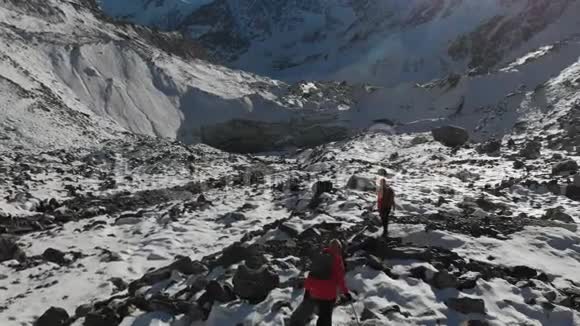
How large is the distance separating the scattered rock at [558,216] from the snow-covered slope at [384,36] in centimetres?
4619

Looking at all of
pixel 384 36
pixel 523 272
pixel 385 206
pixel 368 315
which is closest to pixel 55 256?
pixel 385 206

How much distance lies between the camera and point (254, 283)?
8.97 meters

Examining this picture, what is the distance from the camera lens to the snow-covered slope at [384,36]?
3359 inches

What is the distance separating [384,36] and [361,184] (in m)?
119

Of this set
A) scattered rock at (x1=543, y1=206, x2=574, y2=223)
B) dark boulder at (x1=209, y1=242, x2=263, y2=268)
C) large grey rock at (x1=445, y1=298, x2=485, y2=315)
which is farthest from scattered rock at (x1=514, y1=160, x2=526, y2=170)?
large grey rock at (x1=445, y1=298, x2=485, y2=315)

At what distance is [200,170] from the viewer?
31969 millimetres

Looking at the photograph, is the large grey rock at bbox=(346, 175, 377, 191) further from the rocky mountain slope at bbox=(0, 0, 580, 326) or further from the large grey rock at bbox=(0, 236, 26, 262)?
the large grey rock at bbox=(0, 236, 26, 262)

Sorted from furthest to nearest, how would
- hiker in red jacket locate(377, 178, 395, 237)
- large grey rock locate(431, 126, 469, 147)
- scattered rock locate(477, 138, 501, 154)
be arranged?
1. large grey rock locate(431, 126, 469, 147)
2. scattered rock locate(477, 138, 501, 154)
3. hiker in red jacket locate(377, 178, 395, 237)

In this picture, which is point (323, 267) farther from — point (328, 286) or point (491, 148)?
point (491, 148)

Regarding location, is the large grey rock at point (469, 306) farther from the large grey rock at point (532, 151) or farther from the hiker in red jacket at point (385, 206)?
the large grey rock at point (532, 151)

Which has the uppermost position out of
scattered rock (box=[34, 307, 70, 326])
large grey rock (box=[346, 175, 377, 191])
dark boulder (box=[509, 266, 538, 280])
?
large grey rock (box=[346, 175, 377, 191])

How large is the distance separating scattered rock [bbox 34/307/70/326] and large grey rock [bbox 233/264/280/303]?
2918mm

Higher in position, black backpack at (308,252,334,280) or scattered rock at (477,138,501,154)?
scattered rock at (477,138,501,154)

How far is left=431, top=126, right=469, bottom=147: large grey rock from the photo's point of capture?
36.9 meters
